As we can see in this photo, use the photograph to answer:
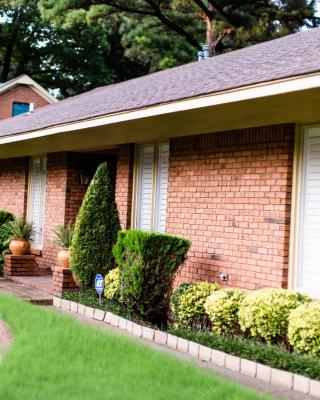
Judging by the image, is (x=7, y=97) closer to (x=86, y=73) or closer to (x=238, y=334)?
(x=86, y=73)

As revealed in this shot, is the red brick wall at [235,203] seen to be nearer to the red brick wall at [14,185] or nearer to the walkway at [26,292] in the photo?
the walkway at [26,292]

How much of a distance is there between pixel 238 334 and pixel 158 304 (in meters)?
1.37

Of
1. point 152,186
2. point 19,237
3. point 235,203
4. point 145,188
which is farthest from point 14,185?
point 235,203

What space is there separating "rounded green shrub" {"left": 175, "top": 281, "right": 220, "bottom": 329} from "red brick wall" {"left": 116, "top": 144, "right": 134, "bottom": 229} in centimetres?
351

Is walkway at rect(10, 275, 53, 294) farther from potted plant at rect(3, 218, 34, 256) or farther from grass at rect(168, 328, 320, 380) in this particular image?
grass at rect(168, 328, 320, 380)

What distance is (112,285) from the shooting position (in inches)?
382

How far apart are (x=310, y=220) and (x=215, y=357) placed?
2.21m

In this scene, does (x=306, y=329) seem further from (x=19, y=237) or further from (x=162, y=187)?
(x=19, y=237)

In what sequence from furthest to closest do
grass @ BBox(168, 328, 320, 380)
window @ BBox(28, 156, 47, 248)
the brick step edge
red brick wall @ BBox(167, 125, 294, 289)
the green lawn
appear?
1. window @ BBox(28, 156, 47, 248)
2. red brick wall @ BBox(167, 125, 294, 289)
3. grass @ BBox(168, 328, 320, 380)
4. the brick step edge
5. the green lawn

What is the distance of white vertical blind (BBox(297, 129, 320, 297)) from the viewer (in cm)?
807

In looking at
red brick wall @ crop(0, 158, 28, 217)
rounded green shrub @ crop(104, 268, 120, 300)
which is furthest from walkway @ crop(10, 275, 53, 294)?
red brick wall @ crop(0, 158, 28, 217)

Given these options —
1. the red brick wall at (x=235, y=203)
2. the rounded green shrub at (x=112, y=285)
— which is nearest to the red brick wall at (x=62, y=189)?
the red brick wall at (x=235, y=203)

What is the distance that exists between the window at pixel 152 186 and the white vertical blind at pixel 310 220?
10.9 ft

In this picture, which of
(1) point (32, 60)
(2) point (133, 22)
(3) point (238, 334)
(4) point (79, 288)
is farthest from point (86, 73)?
(3) point (238, 334)
